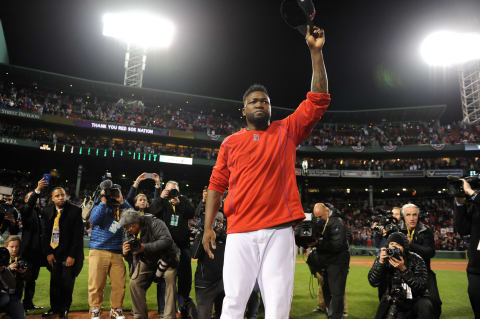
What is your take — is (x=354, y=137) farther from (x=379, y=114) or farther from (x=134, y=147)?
(x=134, y=147)

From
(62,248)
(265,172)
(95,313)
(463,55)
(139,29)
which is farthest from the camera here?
(139,29)

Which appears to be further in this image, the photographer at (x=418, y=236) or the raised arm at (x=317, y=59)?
the photographer at (x=418, y=236)

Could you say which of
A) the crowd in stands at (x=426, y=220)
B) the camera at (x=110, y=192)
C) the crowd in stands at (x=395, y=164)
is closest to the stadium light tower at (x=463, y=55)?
the crowd in stands at (x=395, y=164)

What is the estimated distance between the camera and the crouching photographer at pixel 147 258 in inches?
199

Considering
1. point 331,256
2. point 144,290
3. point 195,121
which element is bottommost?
point 144,290

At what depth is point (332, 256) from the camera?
238 inches

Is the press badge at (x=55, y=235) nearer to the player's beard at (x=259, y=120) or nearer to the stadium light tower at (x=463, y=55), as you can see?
the player's beard at (x=259, y=120)

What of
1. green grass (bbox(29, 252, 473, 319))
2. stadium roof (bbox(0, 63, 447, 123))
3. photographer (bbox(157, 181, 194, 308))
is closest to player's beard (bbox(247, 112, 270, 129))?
photographer (bbox(157, 181, 194, 308))

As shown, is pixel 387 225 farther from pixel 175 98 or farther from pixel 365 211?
pixel 175 98

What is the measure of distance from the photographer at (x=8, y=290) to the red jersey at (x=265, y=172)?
10.9 feet

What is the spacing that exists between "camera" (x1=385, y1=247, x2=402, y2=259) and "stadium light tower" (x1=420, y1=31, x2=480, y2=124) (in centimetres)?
3373

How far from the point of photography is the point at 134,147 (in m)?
34.8

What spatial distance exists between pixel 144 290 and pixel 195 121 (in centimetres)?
3471

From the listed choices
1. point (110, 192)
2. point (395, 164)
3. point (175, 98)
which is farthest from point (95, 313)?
point (395, 164)
